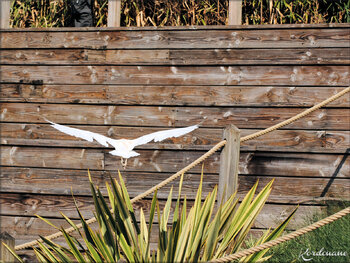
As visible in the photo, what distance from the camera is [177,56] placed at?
14.8 feet

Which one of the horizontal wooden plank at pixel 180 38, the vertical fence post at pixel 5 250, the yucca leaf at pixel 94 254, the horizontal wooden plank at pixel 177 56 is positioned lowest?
the yucca leaf at pixel 94 254

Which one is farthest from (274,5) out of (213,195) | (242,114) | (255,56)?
(213,195)

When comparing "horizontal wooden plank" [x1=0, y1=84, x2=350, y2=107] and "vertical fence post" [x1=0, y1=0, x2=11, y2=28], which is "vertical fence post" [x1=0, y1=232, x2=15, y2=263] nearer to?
"horizontal wooden plank" [x1=0, y1=84, x2=350, y2=107]

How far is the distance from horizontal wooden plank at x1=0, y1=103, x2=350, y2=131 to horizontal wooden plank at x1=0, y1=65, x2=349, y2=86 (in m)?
0.25

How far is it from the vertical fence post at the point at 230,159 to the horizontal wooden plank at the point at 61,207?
0.46 meters

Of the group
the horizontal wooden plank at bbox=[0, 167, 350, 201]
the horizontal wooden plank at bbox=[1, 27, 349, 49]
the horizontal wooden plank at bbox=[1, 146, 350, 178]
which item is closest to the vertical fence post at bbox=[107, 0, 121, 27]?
the horizontal wooden plank at bbox=[1, 27, 349, 49]

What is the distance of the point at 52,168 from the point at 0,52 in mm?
1567

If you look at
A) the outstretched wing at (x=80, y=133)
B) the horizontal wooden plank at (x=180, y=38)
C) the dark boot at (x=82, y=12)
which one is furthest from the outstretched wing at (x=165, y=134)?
the dark boot at (x=82, y=12)

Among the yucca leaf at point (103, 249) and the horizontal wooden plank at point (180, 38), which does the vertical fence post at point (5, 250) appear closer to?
the yucca leaf at point (103, 249)

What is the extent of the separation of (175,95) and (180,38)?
55 centimetres

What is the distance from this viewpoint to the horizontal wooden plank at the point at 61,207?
144 inches

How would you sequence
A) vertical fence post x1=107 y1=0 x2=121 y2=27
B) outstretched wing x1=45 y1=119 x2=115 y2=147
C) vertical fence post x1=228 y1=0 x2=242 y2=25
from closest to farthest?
outstretched wing x1=45 y1=119 x2=115 y2=147 < vertical fence post x1=228 y1=0 x2=242 y2=25 < vertical fence post x1=107 y1=0 x2=121 y2=27

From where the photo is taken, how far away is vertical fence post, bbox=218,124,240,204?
3213mm

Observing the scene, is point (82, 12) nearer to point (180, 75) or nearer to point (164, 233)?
point (180, 75)
